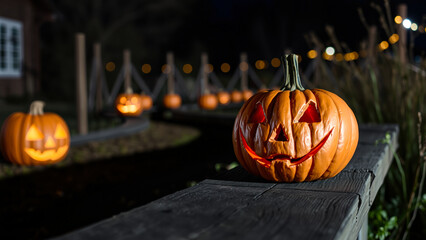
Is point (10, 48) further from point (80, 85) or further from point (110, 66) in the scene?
point (80, 85)

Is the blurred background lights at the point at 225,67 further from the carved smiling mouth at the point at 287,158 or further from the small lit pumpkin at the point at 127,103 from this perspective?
the carved smiling mouth at the point at 287,158

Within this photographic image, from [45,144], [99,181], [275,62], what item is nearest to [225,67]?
[275,62]

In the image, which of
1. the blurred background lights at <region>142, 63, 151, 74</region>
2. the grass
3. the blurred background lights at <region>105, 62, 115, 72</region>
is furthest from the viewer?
the blurred background lights at <region>142, 63, 151, 74</region>

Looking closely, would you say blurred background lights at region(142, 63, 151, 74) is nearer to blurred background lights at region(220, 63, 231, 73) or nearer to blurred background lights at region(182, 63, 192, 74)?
blurred background lights at region(182, 63, 192, 74)

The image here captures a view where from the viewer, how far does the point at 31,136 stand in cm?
414

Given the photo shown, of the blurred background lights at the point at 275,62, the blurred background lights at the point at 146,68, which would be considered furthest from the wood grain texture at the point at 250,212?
the blurred background lights at the point at 275,62

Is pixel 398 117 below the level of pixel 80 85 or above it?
below

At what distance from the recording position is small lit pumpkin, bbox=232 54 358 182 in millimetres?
1898

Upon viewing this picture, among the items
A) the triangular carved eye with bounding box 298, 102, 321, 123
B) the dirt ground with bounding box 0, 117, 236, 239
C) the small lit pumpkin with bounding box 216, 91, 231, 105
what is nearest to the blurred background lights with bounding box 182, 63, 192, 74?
the small lit pumpkin with bounding box 216, 91, 231, 105

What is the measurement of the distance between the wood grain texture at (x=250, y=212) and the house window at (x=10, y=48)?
13.0 metres

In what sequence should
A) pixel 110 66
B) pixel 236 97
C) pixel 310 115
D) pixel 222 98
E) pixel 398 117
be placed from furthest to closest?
pixel 110 66
pixel 236 97
pixel 222 98
pixel 398 117
pixel 310 115

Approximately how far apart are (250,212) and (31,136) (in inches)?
128

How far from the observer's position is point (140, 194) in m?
3.84

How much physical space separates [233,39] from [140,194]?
80.7ft
